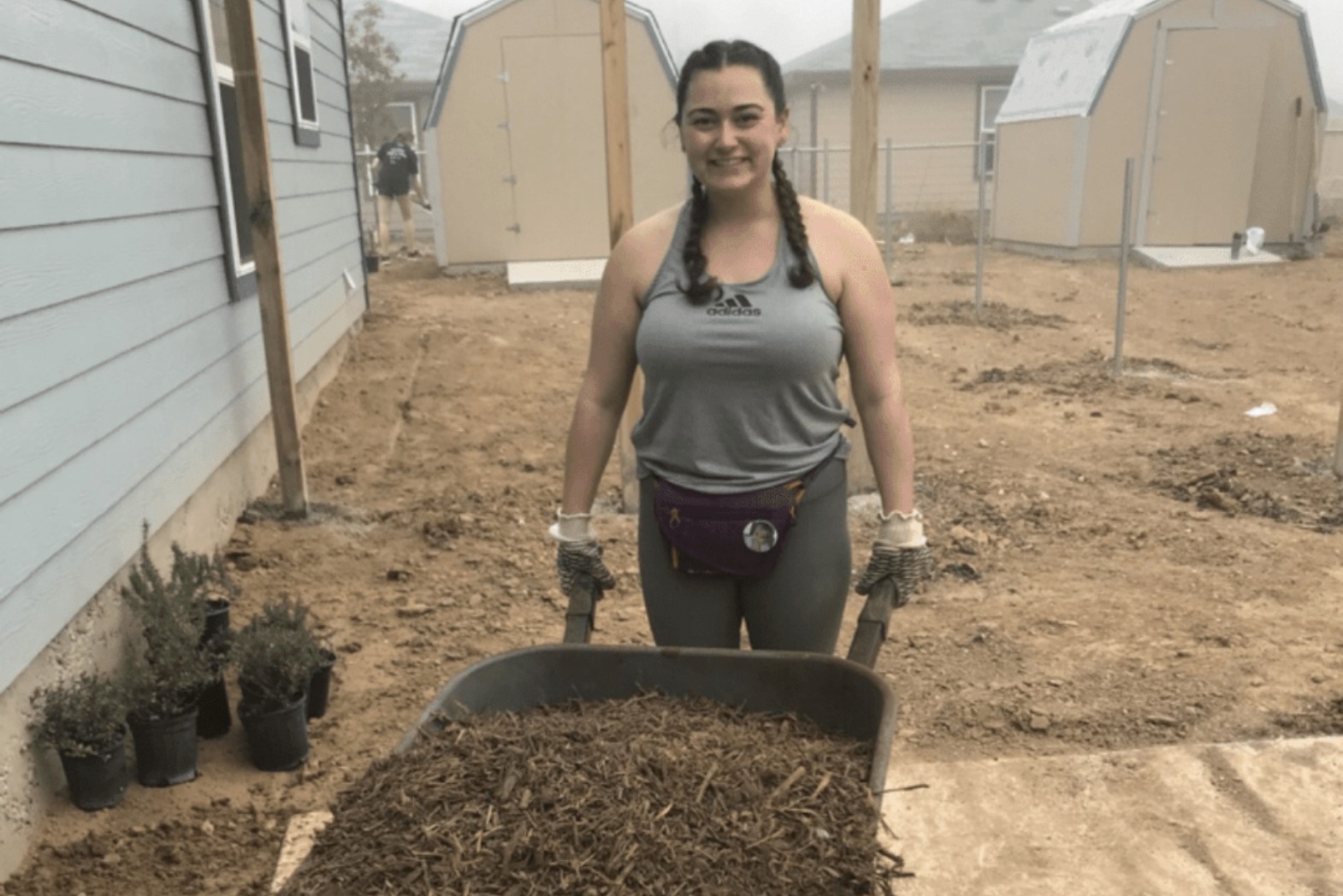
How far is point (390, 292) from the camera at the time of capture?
526 inches

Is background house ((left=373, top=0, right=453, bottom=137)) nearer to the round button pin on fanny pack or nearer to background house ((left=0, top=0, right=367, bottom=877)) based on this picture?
background house ((left=0, top=0, right=367, bottom=877))

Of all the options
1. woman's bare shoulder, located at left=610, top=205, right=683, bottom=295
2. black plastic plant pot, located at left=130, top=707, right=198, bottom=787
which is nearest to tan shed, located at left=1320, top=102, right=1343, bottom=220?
woman's bare shoulder, located at left=610, top=205, right=683, bottom=295

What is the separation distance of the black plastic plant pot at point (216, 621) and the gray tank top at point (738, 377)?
88.9 inches

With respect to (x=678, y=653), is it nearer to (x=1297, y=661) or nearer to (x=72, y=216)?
(x=72, y=216)

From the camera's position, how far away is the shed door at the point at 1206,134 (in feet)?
50.0

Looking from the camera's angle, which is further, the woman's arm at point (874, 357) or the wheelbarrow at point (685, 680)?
the woman's arm at point (874, 357)

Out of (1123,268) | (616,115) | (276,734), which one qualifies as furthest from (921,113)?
(276,734)

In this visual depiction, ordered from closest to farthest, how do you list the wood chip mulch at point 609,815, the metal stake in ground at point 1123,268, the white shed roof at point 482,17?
the wood chip mulch at point 609,815
the metal stake in ground at point 1123,268
the white shed roof at point 482,17

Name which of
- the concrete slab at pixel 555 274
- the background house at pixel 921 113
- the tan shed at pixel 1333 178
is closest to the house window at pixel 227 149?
the concrete slab at pixel 555 274

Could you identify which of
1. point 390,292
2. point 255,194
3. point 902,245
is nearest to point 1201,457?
point 255,194

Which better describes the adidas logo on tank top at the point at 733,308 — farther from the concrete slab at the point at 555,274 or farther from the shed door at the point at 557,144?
the shed door at the point at 557,144

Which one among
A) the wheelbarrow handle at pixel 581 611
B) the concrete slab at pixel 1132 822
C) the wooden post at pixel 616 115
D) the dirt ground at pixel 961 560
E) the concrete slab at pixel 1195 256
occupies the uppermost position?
the wooden post at pixel 616 115

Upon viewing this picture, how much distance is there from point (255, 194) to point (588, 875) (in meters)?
4.23

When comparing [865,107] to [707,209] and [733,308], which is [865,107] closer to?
[707,209]
